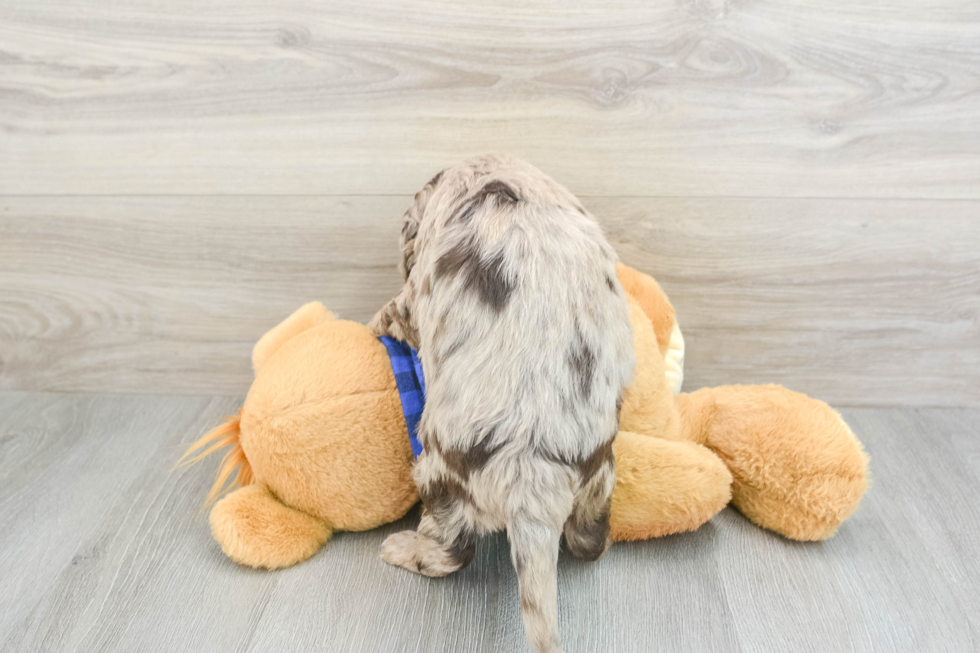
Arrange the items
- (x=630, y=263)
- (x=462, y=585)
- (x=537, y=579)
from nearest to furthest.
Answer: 1. (x=537, y=579)
2. (x=462, y=585)
3. (x=630, y=263)

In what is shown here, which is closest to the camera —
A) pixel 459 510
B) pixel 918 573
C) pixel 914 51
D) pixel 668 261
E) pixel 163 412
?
pixel 459 510

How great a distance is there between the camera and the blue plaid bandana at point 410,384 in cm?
89

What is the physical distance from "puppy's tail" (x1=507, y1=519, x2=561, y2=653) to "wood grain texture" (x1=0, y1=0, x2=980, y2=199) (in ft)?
1.97

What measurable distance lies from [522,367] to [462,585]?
33 centimetres

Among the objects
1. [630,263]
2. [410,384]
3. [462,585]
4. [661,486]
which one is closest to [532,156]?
[630,263]

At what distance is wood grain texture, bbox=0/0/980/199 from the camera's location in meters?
1.02

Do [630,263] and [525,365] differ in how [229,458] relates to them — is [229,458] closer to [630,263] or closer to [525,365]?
[525,365]

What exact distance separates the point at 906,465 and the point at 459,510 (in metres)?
0.79

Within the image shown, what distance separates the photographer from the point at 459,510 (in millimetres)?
786

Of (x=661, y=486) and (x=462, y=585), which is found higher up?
(x=661, y=486)

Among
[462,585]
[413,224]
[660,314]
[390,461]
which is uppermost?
[413,224]

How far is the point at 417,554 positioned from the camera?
0.87 m

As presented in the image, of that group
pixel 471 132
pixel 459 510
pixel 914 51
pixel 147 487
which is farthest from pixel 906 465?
pixel 147 487

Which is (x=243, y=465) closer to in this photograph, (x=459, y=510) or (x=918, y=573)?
(x=459, y=510)
